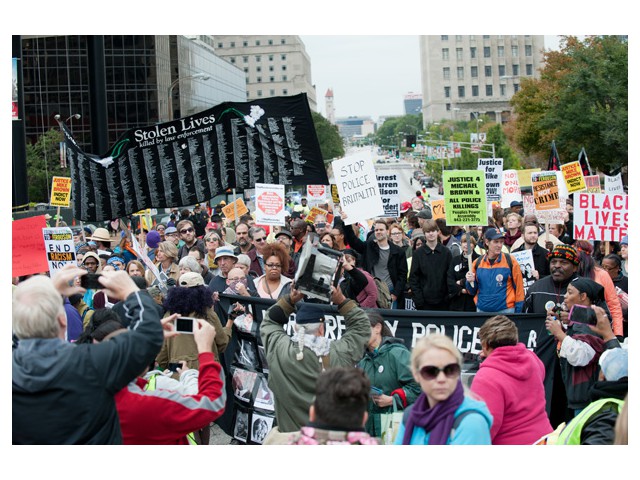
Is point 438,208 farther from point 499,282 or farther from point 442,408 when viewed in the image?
point 442,408

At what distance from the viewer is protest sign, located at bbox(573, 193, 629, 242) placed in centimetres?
937

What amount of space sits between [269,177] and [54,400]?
5689 millimetres

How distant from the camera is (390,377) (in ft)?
18.0

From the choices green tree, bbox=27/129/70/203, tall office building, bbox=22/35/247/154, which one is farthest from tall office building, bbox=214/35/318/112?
green tree, bbox=27/129/70/203

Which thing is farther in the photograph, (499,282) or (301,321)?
(499,282)

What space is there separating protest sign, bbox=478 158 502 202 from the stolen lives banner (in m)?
9.14

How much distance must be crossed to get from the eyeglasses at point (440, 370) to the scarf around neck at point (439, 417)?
59mm

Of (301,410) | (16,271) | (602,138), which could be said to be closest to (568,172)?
(16,271)

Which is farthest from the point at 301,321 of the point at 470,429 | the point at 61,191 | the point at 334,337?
the point at 61,191

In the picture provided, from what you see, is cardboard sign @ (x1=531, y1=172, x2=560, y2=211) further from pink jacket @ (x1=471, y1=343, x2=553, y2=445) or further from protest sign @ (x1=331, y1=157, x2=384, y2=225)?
pink jacket @ (x1=471, y1=343, x2=553, y2=445)

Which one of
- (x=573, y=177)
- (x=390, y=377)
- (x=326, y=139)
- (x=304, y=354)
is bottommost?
(x=390, y=377)

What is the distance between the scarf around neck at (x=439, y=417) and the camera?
11.8 ft

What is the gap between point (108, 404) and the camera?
3.62 meters

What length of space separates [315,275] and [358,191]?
20.5 ft
